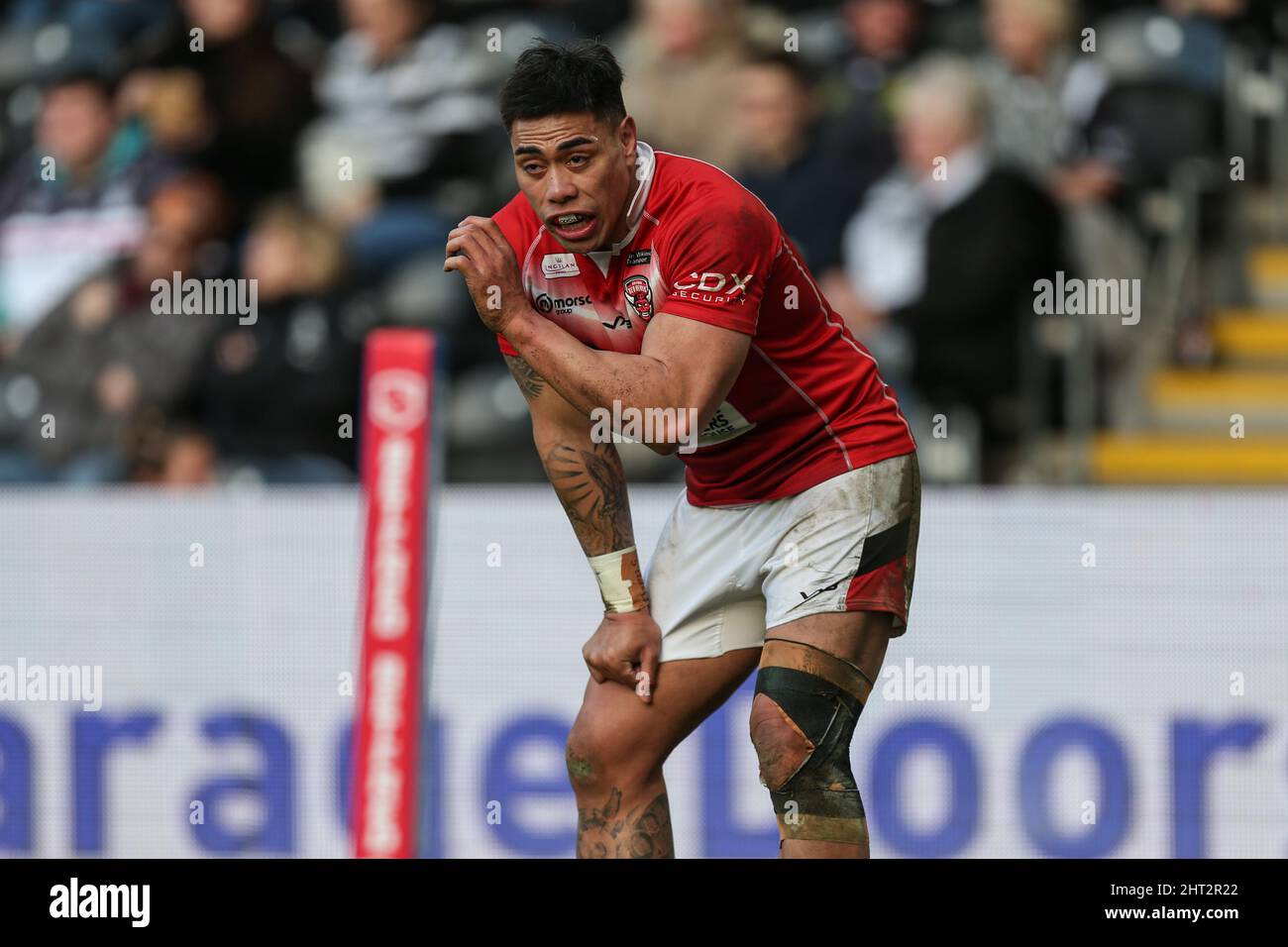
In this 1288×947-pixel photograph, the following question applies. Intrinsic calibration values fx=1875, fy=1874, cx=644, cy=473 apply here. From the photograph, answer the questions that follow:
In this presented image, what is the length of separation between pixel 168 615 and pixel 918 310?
3350 millimetres

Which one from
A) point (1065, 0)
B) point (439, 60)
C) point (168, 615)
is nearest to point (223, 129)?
point (439, 60)

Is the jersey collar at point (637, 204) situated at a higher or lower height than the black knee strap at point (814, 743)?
higher

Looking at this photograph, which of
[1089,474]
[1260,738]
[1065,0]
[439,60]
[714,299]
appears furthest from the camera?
[439,60]

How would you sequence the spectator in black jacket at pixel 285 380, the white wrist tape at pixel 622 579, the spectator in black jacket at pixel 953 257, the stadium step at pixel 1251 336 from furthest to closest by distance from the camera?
the stadium step at pixel 1251 336, the spectator in black jacket at pixel 285 380, the spectator in black jacket at pixel 953 257, the white wrist tape at pixel 622 579

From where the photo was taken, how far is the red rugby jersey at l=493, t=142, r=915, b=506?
409 cm

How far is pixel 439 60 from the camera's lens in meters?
9.30

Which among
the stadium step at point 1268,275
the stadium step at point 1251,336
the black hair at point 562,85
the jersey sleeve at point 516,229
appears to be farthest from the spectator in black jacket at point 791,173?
the black hair at point 562,85

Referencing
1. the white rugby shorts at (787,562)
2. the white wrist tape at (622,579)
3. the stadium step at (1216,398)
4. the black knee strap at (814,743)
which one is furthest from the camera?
the stadium step at (1216,398)

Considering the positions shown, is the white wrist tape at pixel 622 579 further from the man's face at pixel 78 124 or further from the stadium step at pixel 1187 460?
the man's face at pixel 78 124

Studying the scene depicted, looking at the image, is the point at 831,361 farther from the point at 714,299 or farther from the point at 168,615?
the point at 168,615

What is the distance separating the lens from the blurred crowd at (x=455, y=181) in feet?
26.5

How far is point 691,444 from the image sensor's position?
419 centimetres

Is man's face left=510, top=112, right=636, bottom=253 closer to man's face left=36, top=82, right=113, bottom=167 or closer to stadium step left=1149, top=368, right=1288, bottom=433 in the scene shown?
stadium step left=1149, top=368, right=1288, bottom=433

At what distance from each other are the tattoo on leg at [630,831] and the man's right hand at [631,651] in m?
0.27
